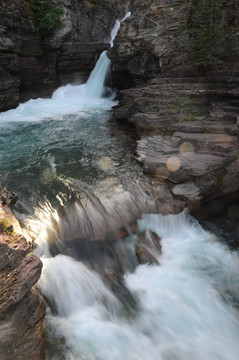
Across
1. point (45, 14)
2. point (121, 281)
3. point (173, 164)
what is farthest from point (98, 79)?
point (121, 281)

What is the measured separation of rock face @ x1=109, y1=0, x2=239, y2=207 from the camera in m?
6.45

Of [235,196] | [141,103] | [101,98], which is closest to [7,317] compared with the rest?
[235,196]

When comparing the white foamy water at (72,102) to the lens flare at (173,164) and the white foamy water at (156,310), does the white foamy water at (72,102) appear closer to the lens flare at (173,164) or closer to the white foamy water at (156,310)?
the lens flare at (173,164)

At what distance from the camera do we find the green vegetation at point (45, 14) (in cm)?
1391

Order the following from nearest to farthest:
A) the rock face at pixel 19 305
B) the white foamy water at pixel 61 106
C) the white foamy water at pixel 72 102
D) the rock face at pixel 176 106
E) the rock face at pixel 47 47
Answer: the rock face at pixel 19 305, the rock face at pixel 176 106, the rock face at pixel 47 47, the white foamy water at pixel 61 106, the white foamy water at pixel 72 102

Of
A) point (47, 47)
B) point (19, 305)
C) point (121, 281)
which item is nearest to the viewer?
point (19, 305)

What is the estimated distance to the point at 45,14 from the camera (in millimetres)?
14039

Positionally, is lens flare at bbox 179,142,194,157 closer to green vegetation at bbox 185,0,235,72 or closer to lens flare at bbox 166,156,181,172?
lens flare at bbox 166,156,181,172

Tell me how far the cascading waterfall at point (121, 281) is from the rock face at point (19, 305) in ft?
1.73

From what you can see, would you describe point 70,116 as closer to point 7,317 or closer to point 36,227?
point 36,227

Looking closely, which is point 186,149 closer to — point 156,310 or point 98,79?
point 156,310

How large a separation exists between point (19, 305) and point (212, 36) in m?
10.3

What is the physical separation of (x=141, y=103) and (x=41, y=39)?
27.3 ft

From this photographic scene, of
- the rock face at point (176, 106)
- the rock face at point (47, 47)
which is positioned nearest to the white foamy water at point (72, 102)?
the rock face at point (47, 47)
